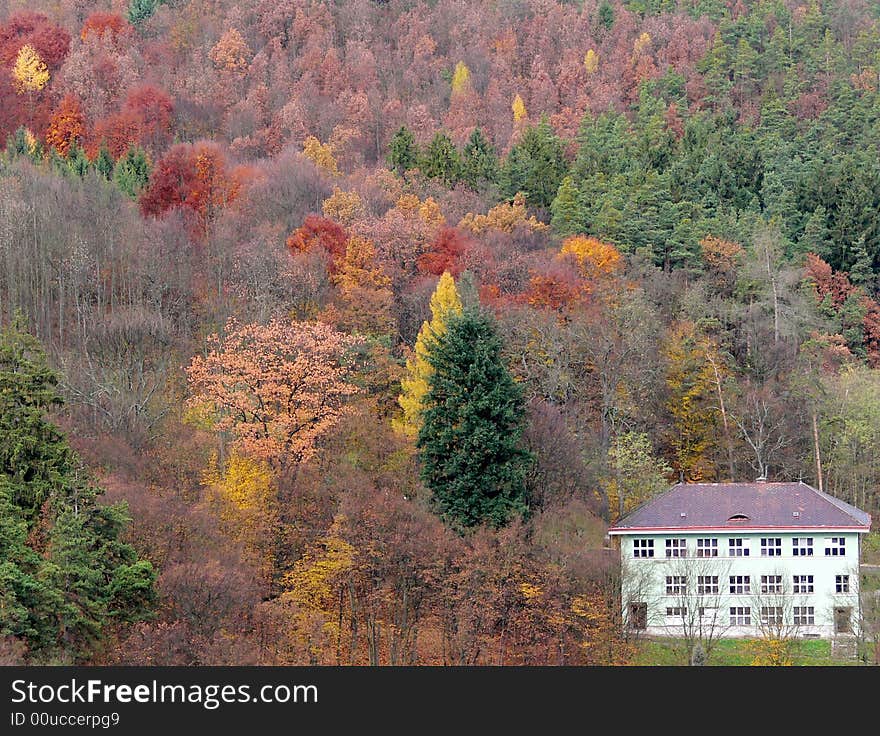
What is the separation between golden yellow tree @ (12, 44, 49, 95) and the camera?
98113 millimetres

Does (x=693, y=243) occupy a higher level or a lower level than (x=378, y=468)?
higher

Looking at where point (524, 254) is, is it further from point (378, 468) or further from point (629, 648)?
point (629, 648)

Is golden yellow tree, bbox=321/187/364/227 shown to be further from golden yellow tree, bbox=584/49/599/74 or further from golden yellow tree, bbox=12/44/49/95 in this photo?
golden yellow tree, bbox=584/49/599/74

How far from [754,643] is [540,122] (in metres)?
53.7

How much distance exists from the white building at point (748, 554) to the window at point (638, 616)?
26.0 inches

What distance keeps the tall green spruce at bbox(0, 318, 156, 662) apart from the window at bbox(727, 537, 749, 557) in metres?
21.1

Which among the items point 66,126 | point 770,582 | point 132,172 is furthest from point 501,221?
point 66,126

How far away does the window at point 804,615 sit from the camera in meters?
50.9

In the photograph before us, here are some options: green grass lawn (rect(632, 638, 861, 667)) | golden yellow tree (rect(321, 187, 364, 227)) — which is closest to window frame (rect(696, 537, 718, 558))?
green grass lawn (rect(632, 638, 861, 667))

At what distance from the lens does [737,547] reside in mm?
52344

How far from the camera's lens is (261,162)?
84.1 meters

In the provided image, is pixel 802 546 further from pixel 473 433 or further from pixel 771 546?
pixel 473 433

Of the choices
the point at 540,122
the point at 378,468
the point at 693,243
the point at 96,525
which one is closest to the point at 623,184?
the point at 693,243

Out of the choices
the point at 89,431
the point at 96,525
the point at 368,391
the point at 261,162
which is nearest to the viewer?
the point at 96,525
